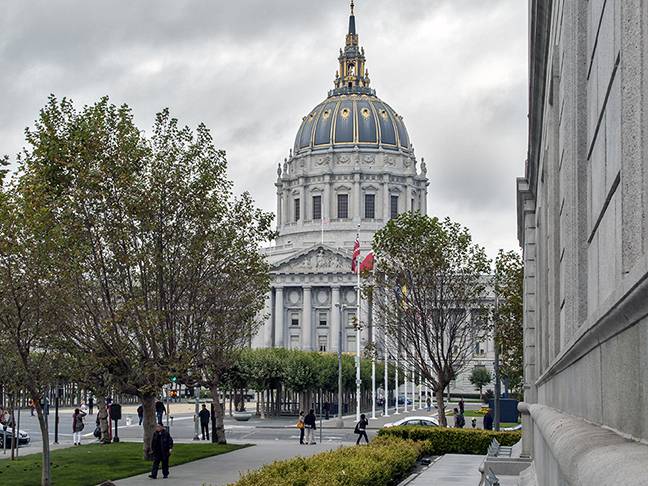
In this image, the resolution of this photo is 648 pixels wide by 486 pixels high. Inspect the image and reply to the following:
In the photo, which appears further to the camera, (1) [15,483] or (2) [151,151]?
(2) [151,151]

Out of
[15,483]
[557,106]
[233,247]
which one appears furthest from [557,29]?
[233,247]

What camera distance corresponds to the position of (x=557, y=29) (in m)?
11.7

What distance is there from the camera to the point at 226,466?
33.0m

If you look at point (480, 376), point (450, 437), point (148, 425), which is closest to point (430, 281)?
point (450, 437)

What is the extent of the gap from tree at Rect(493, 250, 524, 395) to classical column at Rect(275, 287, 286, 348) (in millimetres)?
94711

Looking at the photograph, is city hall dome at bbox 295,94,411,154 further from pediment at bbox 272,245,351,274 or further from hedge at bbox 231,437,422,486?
hedge at bbox 231,437,422,486

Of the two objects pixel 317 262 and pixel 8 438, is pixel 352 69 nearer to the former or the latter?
pixel 317 262

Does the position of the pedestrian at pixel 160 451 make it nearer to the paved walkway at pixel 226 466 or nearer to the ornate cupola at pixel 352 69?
the paved walkway at pixel 226 466

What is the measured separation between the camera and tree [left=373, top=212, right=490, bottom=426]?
47781 millimetres

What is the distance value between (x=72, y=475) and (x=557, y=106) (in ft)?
66.4

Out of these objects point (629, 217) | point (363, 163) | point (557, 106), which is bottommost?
point (629, 217)

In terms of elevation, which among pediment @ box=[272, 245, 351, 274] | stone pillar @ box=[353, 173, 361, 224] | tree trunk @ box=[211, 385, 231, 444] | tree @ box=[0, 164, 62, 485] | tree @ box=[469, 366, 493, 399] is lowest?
tree trunk @ box=[211, 385, 231, 444]

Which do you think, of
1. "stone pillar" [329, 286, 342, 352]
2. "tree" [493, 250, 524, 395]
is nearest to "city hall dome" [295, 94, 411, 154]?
"stone pillar" [329, 286, 342, 352]

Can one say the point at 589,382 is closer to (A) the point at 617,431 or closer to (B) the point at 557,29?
(A) the point at 617,431
